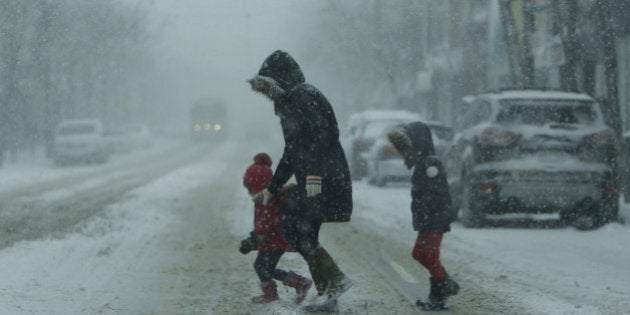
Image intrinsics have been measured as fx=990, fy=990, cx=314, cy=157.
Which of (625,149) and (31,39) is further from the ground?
(31,39)

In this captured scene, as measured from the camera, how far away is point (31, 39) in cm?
3609

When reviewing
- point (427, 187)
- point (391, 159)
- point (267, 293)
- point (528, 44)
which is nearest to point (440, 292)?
point (427, 187)

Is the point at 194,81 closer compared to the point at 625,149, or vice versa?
the point at 625,149

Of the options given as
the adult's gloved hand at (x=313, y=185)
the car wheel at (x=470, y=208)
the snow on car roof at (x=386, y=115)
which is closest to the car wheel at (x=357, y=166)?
the snow on car roof at (x=386, y=115)

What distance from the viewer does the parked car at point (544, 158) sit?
38.8 ft

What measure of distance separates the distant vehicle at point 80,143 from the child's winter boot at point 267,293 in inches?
1151

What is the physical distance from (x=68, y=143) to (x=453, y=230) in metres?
25.1

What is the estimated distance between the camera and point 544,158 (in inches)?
466

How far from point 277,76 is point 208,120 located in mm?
63132

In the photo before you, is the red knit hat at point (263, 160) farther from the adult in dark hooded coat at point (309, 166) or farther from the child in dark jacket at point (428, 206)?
the child in dark jacket at point (428, 206)

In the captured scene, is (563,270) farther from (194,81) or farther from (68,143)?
(194,81)

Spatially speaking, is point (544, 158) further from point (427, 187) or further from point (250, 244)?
point (250, 244)

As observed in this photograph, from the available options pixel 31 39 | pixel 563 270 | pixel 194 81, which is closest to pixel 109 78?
pixel 31 39

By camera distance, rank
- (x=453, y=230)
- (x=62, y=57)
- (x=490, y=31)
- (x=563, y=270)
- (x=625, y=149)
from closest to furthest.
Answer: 1. (x=563, y=270)
2. (x=453, y=230)
3. (x=625, y=149)
4. (x=490, y=31)
5. (x=62, y=57)
